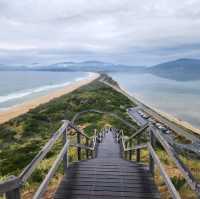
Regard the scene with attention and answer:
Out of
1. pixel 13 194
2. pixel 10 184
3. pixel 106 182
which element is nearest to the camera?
pixel 10 184

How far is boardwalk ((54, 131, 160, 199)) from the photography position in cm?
551

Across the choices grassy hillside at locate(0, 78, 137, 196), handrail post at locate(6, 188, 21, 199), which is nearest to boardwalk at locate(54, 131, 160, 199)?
handrail post at locate(6, 188, 21, 199)

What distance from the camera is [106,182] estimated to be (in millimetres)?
6184

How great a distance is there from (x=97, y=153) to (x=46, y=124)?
84.7 feet

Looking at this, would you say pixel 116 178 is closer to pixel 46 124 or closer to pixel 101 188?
pixel 101 188

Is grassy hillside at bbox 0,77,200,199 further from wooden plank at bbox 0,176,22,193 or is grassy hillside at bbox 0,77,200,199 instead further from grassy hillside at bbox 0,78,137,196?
wooden plank at bbox 0,176,22,193

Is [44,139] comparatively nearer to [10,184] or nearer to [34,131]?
[34,131]

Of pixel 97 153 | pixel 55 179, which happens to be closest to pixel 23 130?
pixel 97 153

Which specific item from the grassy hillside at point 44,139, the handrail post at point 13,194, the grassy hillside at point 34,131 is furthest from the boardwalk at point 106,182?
the grassy hillside at point 34,131

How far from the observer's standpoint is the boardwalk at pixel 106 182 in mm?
5508

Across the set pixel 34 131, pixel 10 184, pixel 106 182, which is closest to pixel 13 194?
pixel 10 184

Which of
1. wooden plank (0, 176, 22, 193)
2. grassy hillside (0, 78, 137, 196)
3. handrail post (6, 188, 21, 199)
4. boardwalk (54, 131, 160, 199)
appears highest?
wooden plank (0, 176, 22, 193)

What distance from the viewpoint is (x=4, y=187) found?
2961 millimetres

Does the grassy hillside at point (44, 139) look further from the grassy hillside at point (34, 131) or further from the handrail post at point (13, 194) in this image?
the handrail post at point (13, 194)
